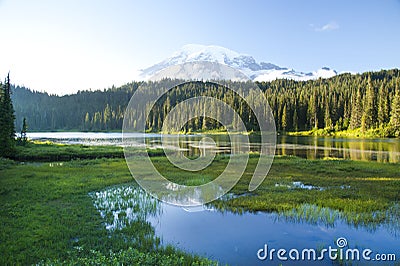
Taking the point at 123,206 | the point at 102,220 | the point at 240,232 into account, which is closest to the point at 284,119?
the point at 123,206

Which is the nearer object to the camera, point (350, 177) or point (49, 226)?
point (49, 226)

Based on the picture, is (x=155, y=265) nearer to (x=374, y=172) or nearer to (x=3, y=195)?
(x=3, y=195)

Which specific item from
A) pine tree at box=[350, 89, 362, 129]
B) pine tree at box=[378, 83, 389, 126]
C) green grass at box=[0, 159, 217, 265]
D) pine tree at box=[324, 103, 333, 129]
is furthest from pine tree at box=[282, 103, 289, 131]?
green grass at box=[0, 159, 217, 265]

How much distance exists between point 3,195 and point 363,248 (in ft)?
59.3

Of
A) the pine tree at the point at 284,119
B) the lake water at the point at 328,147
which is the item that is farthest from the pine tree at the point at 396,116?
the pine tree at the point at 284,119

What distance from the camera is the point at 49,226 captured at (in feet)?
35.3

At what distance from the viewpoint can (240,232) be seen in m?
11.3

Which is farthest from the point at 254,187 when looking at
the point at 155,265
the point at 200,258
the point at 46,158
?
the point at 46,158

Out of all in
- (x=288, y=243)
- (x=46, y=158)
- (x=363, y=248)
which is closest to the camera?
(x=363, y=248)

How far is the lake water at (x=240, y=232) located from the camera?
9613 mm

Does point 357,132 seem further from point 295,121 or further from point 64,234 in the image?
point 64,234

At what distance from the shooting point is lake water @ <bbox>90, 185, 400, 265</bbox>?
9.61 metres

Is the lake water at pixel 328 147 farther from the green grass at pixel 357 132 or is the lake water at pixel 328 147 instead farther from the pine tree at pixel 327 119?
the pine tree at pixel 327 119

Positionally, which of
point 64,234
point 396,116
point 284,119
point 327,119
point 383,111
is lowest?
point 64,234
